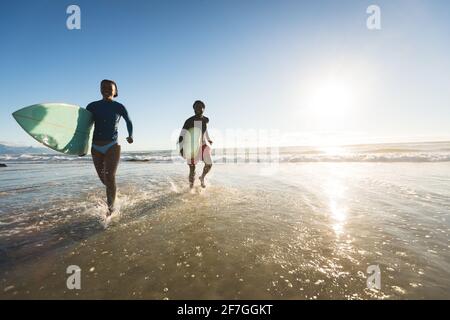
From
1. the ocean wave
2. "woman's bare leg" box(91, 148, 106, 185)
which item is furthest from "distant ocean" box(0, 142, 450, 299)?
the ocean wave

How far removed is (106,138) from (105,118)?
407 mm

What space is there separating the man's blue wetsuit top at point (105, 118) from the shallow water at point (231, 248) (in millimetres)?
1497

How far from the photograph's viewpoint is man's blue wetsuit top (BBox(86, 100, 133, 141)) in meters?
4.84

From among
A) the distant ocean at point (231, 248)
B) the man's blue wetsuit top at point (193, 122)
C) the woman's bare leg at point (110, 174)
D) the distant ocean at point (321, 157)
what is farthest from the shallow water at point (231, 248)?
the distant ocean at point (321, 157)

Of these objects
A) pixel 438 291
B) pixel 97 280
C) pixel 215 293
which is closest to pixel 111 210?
pixel 97 280

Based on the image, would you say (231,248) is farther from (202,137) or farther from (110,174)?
(202,137)

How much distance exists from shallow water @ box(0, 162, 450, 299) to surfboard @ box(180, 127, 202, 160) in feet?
8.01

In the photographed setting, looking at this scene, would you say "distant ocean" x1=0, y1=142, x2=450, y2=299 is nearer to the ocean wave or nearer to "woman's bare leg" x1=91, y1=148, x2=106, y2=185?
"woman's bare leg" x1=91, y1=148, x2=106, y2=185

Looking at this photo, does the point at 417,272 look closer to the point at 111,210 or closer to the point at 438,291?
the point at 438,291

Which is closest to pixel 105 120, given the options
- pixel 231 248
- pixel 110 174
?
pixel 110 174

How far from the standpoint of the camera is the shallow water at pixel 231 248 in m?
2.18

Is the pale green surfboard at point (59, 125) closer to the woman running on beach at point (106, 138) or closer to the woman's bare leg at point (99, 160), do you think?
the woman running on beach at point (106, 138)

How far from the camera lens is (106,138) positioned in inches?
190
